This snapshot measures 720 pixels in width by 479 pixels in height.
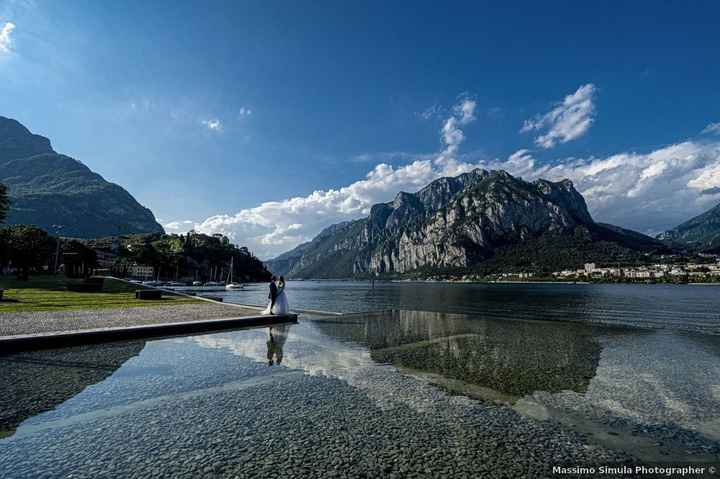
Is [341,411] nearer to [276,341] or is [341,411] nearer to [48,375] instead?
[48,375]

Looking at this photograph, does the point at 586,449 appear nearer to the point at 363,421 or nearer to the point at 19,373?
the point at 363,421

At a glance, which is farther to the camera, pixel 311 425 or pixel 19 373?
pixel 19 373

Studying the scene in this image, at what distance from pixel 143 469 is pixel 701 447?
11492mm

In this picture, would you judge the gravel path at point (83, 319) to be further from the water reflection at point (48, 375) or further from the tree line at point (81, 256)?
the tree line at point (81, 256)

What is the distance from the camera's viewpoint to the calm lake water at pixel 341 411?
22.4ft

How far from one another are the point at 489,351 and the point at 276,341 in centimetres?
1162

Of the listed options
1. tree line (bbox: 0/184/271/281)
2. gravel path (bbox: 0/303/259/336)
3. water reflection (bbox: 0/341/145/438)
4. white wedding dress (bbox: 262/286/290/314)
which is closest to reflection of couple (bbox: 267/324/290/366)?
white wedding dress (bbox: 262/286/290/314)

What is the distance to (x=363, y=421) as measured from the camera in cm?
893

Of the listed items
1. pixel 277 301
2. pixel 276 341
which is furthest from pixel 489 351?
pixel 277 301

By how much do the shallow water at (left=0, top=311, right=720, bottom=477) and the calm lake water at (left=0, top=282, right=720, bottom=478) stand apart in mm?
48

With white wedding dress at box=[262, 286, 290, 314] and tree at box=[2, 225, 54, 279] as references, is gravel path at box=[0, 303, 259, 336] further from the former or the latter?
tree at box=[2, 225, 54, 279]

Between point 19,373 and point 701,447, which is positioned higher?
point 19,373

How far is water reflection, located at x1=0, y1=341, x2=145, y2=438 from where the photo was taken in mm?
9094

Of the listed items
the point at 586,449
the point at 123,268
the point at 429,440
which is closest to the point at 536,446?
the point at 586,449
